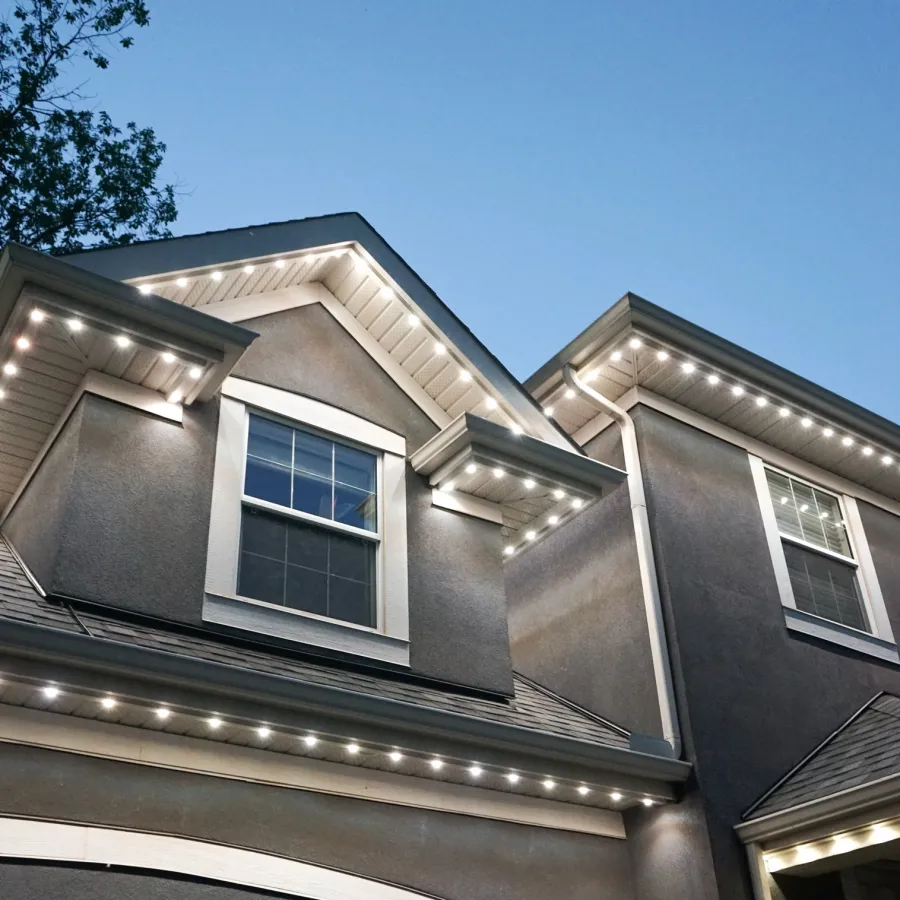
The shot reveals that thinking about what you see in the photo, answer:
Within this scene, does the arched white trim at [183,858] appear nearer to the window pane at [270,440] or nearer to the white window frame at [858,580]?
the window pane at [270,440]

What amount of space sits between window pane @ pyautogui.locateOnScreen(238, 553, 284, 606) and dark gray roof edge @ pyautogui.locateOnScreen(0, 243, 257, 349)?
1391mm

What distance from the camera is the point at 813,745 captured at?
8.32 m

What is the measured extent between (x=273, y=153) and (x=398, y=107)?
1941cm

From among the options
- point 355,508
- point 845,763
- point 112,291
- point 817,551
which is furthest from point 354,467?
point 817,551

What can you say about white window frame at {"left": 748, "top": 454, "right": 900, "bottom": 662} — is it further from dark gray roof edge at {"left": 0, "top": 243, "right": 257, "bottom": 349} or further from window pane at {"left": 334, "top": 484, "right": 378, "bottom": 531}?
dark gray roof edge at {"left": 0, "top": 243, "right": 257, "bottom": 349}

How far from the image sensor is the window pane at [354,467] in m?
7.78

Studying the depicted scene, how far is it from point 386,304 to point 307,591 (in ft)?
8.30

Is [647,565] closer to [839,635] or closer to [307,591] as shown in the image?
[839,635]

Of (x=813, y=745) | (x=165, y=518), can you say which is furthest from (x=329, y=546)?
(x=813, y=745)

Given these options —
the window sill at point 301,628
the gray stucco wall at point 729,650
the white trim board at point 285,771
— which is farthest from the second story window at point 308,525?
the gray stucco wall at point 729,650

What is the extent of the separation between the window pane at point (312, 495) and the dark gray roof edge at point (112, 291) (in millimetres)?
1157

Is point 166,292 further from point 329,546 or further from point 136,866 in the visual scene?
point 136,866

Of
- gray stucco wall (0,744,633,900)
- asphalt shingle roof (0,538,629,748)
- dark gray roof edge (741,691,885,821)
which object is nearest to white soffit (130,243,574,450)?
asphalt shingle roof (0,538,629,748)

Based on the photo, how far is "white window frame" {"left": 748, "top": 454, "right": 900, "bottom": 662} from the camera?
9000 mm
